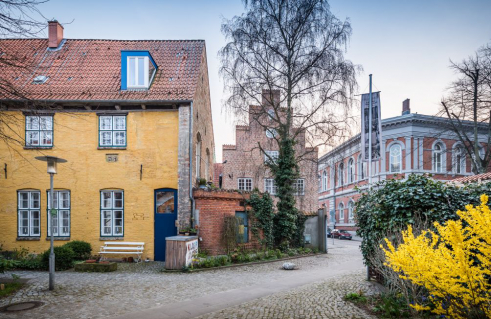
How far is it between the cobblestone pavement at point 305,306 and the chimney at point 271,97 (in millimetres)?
10972

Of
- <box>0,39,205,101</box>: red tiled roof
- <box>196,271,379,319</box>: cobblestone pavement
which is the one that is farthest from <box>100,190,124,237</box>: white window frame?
<box>196,271,379,319</box>: cobblestone pavement

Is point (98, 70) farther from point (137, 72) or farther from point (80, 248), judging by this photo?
point (80, 248)

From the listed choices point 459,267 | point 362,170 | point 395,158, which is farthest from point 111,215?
point 362,170

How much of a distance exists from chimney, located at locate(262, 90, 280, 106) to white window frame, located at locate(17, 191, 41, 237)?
11.7m

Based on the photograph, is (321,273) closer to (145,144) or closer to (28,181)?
(145,144)

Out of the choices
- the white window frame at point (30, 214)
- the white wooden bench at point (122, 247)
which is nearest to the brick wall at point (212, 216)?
the white wooden bench at point (122, 247)

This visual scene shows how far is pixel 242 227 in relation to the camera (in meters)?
16.3

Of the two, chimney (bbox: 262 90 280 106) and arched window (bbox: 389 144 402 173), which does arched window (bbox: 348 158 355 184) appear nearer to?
arched window (bbox: 389 144 402 173)

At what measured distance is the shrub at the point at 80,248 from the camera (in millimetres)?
13828

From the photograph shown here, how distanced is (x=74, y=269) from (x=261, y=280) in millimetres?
7122

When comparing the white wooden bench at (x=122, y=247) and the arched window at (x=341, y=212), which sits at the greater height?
the white wooden bench at (x=122, y=247)

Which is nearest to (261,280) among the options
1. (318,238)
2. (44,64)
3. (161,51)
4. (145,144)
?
(145,144)

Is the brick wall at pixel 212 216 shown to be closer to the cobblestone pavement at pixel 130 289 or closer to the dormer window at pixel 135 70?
the cobblestone pavement at pixel 130 289

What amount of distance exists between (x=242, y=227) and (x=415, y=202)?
940 cm
